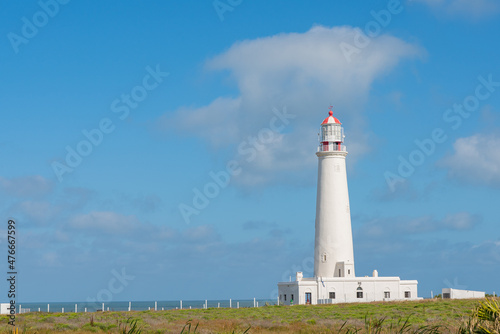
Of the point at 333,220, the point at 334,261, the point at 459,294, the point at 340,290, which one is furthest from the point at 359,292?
the point at 459,294

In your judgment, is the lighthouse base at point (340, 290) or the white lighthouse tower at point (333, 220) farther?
the white lighthouse tower at point (333, 220)

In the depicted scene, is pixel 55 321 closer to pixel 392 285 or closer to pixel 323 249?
pixel 323 249

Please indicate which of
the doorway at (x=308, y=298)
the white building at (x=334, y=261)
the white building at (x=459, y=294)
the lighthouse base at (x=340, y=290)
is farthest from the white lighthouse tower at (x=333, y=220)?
the white building at (x=459, y=294)

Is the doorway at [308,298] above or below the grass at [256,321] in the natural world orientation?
above

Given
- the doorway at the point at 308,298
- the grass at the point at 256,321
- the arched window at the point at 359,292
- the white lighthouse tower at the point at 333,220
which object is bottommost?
the grass at the point at 256,321

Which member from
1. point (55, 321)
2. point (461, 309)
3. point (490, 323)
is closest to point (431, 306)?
point (461, 309)

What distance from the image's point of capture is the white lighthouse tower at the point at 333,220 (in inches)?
2158

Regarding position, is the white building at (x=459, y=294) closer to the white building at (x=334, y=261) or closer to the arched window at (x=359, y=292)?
the white building at (x=334, y=261)

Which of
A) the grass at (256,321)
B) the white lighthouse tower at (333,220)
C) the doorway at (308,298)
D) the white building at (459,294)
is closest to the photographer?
the grass at (256,321)

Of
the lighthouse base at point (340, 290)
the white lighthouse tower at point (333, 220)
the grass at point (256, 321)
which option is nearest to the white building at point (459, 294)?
the lighthouse base at point (340, 290)

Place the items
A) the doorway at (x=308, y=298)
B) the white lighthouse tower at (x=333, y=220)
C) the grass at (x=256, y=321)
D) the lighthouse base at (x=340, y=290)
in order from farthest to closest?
1. the white lighthouse tower at (x=333, y=220)
2. the doorway at (x=308, y=298)
3. the lighthouse base at (x=340, y=290)
4. the grass at (x=256, y=321)

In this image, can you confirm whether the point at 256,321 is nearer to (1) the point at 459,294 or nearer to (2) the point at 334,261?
(2) the point at 334,261

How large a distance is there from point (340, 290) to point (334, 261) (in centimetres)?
253

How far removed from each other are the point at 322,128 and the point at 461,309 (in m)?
22.2
